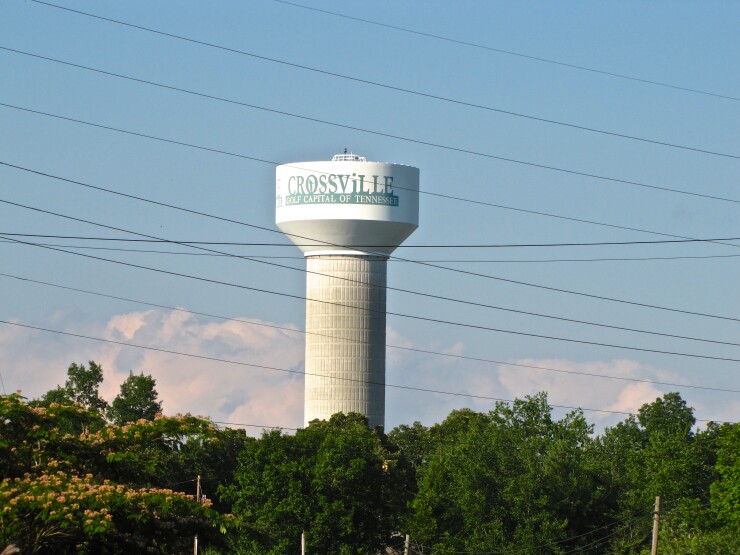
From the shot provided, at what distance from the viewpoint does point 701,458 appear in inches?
4660

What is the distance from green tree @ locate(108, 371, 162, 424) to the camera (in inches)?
5251

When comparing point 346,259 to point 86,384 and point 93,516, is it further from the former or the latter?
point 93,516

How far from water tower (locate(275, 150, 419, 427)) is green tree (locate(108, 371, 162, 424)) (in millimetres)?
20929

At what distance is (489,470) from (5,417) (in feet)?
191

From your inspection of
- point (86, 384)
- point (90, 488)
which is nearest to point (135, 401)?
point (86, 384)

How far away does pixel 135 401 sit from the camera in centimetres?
13400

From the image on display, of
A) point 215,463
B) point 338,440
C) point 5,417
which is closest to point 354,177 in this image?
point 215,463

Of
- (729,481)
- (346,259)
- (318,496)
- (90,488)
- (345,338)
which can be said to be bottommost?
(90,488)

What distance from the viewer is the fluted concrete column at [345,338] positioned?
15262cm

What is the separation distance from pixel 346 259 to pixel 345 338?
713 centimetres

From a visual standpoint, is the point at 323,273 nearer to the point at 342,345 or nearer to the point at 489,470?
the point at 342,345

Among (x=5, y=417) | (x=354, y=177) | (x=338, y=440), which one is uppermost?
(x=354, y=177)

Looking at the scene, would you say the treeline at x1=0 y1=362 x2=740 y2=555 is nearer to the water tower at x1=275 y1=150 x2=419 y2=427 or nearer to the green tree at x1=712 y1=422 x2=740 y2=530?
the green tree at x1=712 y1=422 x2=740 y2=530

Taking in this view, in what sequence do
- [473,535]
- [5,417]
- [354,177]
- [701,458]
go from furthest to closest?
[354,177]
[701,458]
[473,535]
[5,417]
